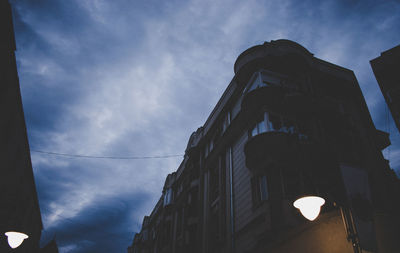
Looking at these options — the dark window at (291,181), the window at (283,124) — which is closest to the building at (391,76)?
the window at (283,124)

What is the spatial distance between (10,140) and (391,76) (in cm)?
2570

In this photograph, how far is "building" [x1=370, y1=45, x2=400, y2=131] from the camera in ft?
46.0

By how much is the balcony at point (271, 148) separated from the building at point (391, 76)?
21.7 ft

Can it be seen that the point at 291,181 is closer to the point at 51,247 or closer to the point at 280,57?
the point at 280,57

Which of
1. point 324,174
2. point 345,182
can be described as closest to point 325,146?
point 324,174

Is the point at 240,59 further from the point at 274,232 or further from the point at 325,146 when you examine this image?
the point at 274,232

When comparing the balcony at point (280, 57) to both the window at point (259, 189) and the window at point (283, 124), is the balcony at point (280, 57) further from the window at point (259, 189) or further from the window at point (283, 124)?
the window at point (259, 189)

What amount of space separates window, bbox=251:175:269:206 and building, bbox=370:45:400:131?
27.2 ft

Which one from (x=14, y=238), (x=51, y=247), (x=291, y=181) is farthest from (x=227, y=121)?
(x=51, y=247)

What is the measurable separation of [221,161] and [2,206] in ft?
50.1

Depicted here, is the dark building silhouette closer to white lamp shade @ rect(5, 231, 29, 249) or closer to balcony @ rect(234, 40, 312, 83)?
white lamp shade @ rect(5, 231, 29, 249)

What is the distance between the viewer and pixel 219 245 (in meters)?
16.3

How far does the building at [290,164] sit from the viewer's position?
25.5 ft

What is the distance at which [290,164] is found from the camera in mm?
12578
